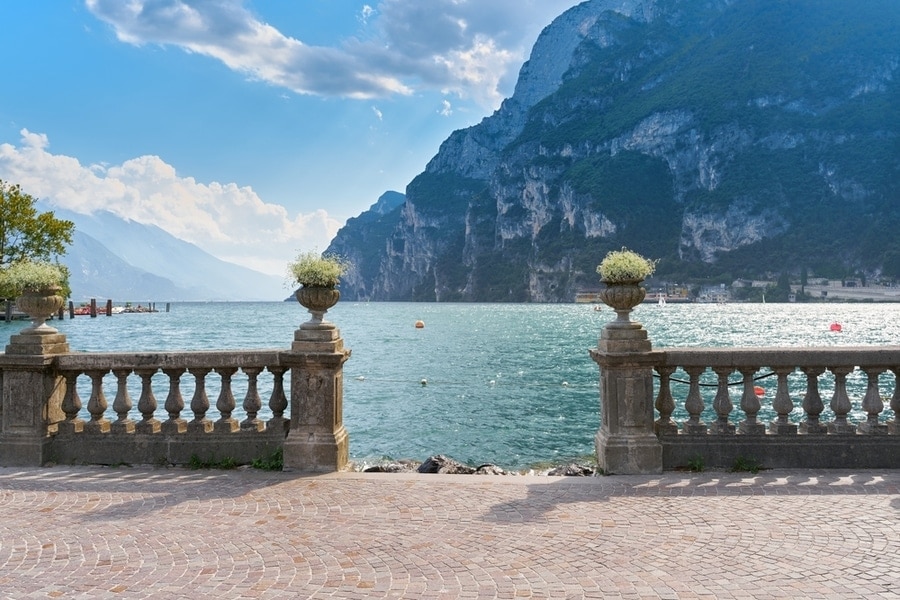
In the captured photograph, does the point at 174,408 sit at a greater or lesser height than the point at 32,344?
lesser

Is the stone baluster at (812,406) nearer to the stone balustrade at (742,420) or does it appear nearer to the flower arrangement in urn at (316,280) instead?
the stone balustrade at (742,420)

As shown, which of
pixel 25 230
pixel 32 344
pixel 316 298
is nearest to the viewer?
pixel 32 344

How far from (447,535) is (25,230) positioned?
69736mm

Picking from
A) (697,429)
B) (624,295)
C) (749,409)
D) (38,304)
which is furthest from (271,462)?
(749,409)

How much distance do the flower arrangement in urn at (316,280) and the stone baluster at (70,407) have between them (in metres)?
3.07

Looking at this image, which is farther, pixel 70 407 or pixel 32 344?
pixel 70 407

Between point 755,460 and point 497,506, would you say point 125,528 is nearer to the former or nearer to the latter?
point 497,506

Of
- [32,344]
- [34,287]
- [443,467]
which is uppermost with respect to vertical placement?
[34,287]

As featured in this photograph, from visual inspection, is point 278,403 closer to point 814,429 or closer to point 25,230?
point 814,429

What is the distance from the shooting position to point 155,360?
761 cm

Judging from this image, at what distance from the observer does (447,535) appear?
17.0 ft

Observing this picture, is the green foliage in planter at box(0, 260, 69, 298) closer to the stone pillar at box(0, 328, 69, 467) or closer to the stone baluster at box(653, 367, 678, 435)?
the stone pillar at box(0, 328, 69, 467)

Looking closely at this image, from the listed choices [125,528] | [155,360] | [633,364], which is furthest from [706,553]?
[155,360]

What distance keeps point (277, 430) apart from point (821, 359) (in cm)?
654
